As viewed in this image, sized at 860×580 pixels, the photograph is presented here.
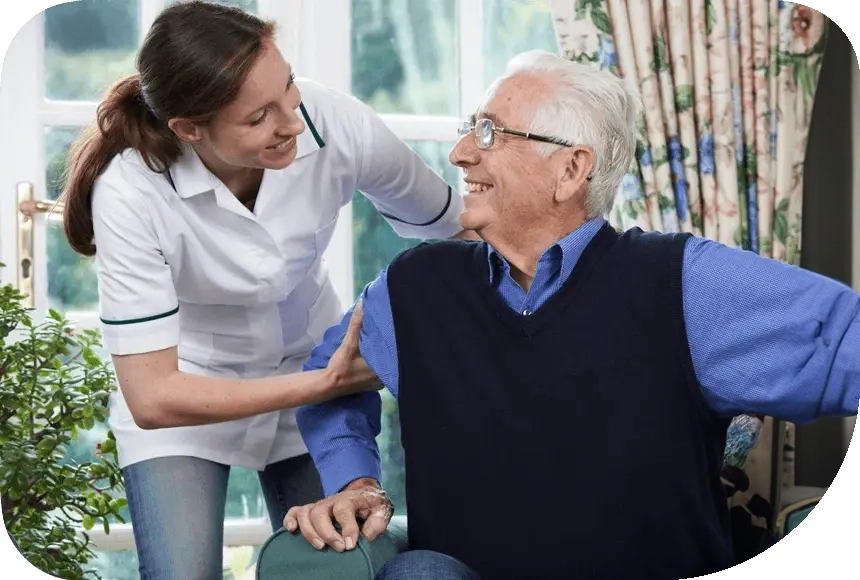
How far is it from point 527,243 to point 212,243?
0.60m

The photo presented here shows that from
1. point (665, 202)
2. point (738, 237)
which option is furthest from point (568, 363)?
point (738, 237)

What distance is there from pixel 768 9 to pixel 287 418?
1943 millimetres

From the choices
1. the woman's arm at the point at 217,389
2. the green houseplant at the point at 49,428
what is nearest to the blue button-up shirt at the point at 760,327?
the woman's arm at the point at 217,389

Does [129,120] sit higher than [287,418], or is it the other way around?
[129,120]

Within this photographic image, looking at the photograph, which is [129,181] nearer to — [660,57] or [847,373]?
[847,373]

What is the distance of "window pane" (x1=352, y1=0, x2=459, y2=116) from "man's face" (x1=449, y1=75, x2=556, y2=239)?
1.62 metres

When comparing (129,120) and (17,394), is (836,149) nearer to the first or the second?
(129,120)

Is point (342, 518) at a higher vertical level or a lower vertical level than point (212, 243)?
lower

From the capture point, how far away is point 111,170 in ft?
5.74

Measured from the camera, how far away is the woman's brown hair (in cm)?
159

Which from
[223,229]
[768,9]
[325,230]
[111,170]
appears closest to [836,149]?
[768,9]

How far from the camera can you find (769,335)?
1452 mm

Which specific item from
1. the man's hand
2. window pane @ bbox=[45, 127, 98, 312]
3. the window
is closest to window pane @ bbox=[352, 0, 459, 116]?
the window

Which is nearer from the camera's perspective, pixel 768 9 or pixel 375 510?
pixel 375 510
